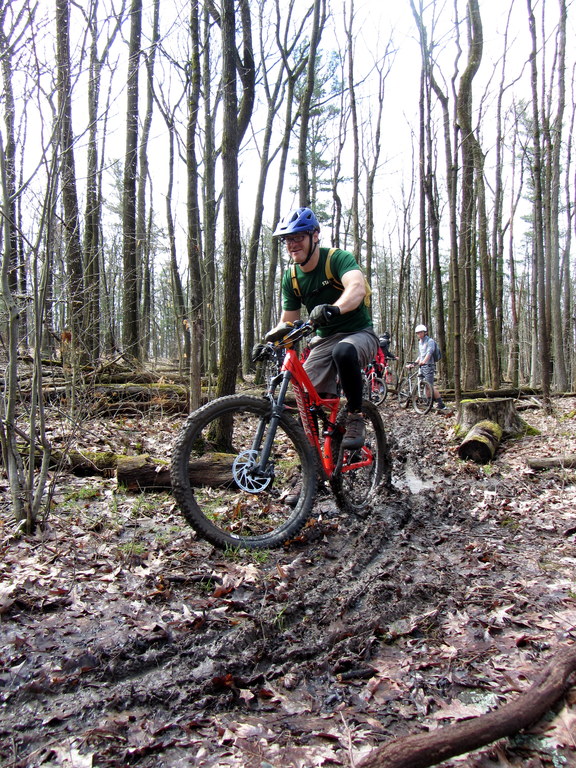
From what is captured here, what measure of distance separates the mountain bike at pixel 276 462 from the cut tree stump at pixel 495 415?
318 cm

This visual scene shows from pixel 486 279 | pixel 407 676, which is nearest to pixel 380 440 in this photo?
pixel 407 676

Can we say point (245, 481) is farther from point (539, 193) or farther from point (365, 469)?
point (539, 193)

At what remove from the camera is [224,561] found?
3.23 metres

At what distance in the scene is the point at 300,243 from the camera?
3969 millimetres

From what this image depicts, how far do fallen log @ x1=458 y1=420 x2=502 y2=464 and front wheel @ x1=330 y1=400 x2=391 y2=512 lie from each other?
6.77 ft

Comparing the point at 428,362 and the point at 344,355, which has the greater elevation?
the point at 428,362

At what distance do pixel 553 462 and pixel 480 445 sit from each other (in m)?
1.05

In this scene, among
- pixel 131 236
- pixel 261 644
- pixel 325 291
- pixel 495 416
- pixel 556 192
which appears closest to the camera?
pixel 261 644

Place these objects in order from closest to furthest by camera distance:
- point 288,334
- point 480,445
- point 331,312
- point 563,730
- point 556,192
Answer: point 563,730 → point 331,312 → point 288,334 → point 480,445 → point 556,192

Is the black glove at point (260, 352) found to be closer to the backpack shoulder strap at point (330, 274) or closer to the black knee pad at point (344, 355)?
the black knee pad at point (344, 355)

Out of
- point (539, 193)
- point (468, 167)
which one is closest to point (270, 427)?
point (539, 193)

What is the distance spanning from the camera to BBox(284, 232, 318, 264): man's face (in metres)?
3.94

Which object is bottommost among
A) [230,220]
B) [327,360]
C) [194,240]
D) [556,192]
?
[327,360]

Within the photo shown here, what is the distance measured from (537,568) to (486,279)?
12.0 metres
